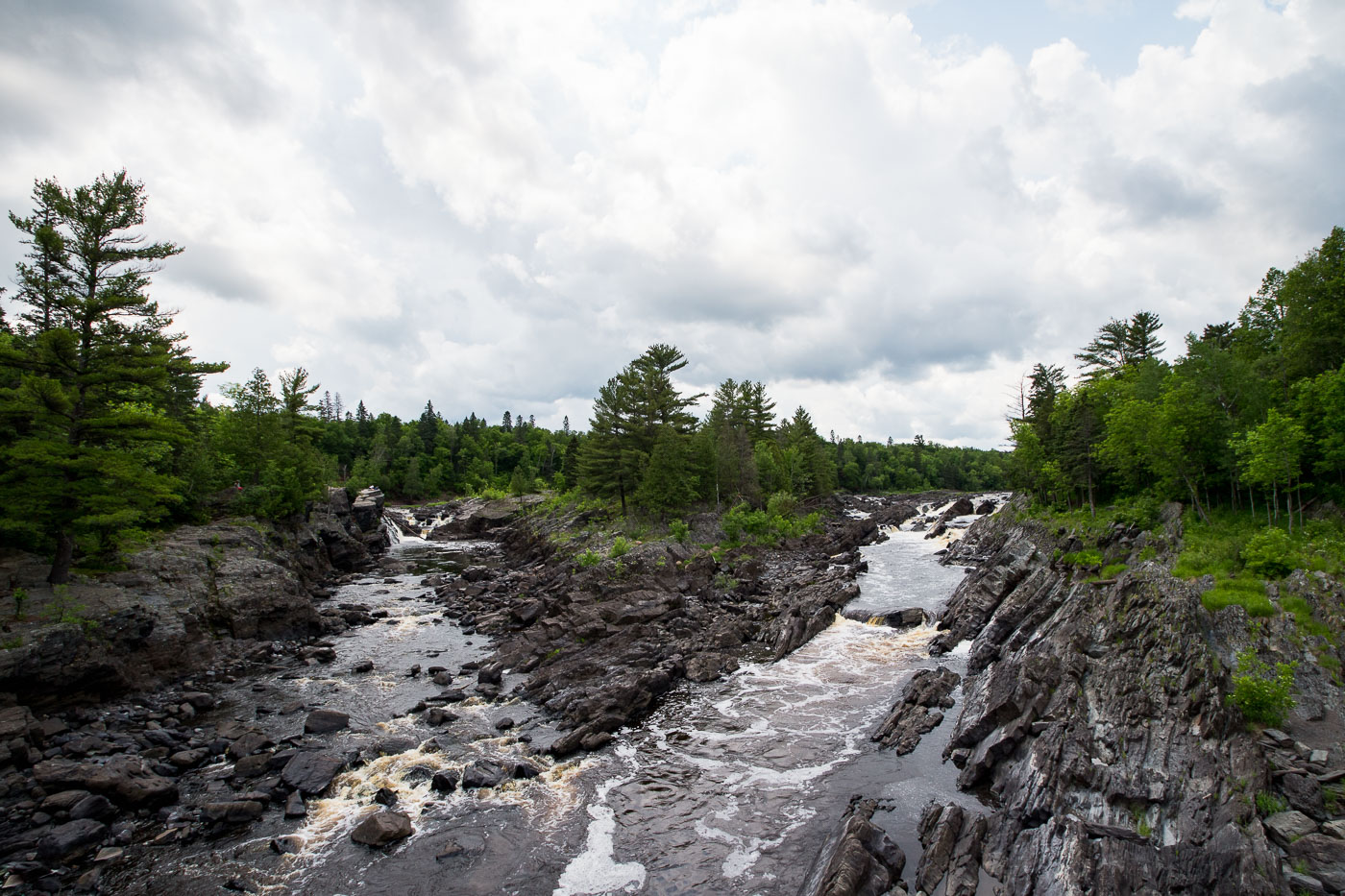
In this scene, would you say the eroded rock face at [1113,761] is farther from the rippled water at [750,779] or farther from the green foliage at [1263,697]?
the rippled water at [750,779]

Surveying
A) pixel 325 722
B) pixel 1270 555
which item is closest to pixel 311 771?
pixel 325 722

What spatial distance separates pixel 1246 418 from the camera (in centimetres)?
2930

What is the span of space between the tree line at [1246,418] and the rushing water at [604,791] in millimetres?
18635

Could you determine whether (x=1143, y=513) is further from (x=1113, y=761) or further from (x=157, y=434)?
(x=157, y=434)

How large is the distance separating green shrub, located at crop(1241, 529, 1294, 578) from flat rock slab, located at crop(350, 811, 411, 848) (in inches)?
1157

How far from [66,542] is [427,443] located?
431ft

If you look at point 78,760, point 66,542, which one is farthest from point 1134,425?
point 66,542

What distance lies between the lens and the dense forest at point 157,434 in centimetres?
2198

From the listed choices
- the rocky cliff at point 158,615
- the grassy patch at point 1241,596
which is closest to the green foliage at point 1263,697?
the grassy patch at point 1241,596

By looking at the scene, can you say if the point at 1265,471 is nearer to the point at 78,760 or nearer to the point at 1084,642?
the point at 1084,642

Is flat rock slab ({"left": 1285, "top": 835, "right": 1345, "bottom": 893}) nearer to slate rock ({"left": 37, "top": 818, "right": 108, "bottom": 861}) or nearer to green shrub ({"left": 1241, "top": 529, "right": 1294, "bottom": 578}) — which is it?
green shrub ({"left": 1241, "top": 529, "right": 1294, "bottom": 578})

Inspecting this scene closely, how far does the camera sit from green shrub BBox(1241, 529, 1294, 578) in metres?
19.2

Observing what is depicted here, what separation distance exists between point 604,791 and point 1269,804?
51.7 feet

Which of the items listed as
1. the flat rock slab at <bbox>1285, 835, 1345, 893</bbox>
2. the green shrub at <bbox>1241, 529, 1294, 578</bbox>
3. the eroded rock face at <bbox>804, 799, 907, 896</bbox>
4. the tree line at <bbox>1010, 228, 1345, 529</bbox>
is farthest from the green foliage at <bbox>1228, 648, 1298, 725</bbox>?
the tree line at <bbox>1010, 228, 1345, 529</bbox>
